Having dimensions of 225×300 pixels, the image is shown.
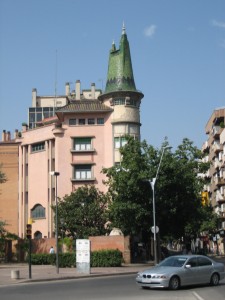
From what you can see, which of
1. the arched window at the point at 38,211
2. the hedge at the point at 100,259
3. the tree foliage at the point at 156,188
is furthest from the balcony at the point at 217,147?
the hedge at the point at 100,259

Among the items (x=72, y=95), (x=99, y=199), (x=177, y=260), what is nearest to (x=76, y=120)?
(x=99, y=199)

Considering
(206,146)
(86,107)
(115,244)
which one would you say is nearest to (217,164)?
(206,146)

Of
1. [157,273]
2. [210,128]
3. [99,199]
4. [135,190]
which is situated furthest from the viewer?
[210,128]

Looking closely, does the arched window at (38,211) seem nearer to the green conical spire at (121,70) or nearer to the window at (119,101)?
the window at (119,101)

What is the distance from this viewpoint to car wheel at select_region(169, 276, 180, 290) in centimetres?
2077

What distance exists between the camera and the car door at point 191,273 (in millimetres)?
21339

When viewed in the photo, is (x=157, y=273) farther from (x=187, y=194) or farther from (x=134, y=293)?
(x=187, y=194)

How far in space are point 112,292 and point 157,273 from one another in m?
1.88

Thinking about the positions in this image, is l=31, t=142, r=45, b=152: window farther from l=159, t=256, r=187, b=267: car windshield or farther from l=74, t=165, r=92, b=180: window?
l=159, t=256, r=187, b=267: car windshield

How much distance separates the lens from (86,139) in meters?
67.8

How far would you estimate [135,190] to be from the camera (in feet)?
148

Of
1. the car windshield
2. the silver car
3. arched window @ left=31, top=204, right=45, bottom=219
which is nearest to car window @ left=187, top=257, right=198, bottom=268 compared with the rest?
the silver car

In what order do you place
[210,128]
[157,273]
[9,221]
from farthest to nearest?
[210,128] → [9,221] → [157,273]

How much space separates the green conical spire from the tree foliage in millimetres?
18802
